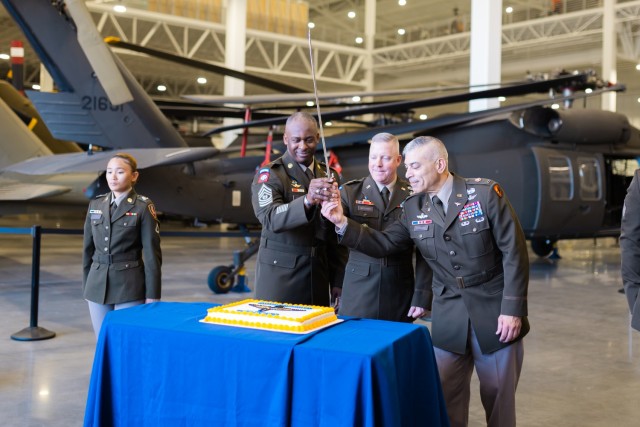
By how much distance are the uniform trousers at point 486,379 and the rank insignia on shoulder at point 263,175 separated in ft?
3.83

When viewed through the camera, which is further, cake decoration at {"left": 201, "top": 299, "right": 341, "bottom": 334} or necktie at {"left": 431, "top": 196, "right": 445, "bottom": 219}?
necktie at {"left": 431, "top": 196, "right": 445, "bottom": 219}

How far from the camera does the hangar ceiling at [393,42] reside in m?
19.0

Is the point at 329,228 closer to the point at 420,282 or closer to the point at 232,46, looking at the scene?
the point at 420,282

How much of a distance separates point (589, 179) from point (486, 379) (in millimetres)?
7694

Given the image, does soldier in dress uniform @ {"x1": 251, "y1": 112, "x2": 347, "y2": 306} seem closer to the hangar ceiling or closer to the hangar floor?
the hangar floor

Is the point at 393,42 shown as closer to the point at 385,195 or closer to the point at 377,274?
the point at 385,195

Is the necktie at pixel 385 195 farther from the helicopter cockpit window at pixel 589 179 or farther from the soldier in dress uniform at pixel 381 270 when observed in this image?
the helicopter cockpit window at pixel 589 179

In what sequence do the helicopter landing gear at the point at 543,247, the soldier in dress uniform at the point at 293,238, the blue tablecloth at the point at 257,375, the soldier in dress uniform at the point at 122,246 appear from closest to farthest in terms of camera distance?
the blue tablecloth at the point at 257,375 < the soldier in dress uniform at the point at 293,238 < the soldier in dress uniform at the point at 122,246 < the helicopter landing gear at the point at 543,247

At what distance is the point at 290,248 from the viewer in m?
3.23

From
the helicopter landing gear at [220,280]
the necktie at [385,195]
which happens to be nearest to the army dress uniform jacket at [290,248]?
the necktie at [385,195]

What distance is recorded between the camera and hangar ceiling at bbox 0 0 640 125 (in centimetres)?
1900

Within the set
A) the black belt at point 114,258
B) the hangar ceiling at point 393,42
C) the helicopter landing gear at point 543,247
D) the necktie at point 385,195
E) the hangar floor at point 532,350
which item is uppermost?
the hangar ceiling at point 393,42

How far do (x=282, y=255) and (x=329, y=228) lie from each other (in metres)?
0.28

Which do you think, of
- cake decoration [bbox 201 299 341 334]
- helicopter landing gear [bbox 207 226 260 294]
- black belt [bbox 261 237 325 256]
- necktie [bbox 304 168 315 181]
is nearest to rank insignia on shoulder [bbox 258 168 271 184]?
necktie [bbox 304 168 315 181]
